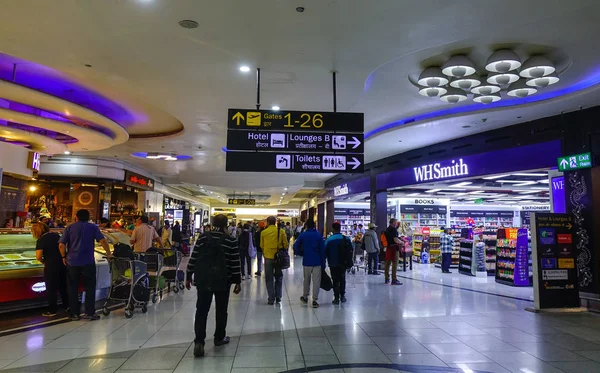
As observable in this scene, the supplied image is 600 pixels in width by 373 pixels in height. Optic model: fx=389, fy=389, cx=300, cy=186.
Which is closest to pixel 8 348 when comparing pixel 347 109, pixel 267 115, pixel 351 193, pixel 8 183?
pixel 267 115

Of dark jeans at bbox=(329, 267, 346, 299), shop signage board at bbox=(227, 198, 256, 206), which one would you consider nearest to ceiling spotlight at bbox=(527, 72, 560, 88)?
dark jeans at bbox=(329, 267, 346, 299)

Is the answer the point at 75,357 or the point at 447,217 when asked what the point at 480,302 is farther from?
the point at 447,217

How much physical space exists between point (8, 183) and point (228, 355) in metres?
10.9

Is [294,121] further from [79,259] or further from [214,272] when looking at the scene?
[79,259]

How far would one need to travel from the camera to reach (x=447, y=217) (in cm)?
2036

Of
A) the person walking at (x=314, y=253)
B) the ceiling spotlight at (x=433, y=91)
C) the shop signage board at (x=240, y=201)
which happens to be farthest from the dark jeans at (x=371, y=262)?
the shop signage board at (x=240, y=201)

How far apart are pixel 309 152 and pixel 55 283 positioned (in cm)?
437

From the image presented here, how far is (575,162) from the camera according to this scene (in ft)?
23.1

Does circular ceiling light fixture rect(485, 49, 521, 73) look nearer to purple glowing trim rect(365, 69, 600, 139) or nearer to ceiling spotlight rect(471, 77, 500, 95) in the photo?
ceiling spotlight rect(471, 77, 500, 95)

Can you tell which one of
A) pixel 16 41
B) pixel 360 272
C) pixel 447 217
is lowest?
pixel 360 272

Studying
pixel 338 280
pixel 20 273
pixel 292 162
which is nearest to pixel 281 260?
pixel 338 280

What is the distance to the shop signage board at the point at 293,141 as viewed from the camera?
556 cm

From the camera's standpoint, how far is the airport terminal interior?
4152 millimetres

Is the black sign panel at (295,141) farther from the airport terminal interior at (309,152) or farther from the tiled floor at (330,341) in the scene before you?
the tiled floor at (330,341)
